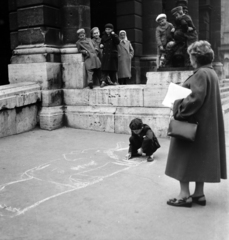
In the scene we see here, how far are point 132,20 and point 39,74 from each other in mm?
6495

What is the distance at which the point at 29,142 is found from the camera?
7070mm

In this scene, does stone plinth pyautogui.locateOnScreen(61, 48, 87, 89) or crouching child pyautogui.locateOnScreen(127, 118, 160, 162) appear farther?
stone plinth pyautogui.locateOnScreen(61, 48, 87, 89)

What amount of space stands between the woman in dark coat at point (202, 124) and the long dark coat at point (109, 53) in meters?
5.49

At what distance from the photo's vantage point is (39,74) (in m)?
8.52

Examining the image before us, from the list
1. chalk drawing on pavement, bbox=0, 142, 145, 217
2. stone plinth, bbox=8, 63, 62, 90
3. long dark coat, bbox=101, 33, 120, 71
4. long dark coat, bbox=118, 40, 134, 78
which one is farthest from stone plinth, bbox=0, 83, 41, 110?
long dark coat, bbox=118, 40, 134, 78

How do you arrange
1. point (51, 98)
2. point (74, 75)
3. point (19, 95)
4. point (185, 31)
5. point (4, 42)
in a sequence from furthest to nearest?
point (4, 42), point (74, 75), point (51, 98), point (185, 31), point (19, 95)

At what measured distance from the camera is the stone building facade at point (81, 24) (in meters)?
8.73

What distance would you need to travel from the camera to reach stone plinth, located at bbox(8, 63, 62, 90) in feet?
27.7

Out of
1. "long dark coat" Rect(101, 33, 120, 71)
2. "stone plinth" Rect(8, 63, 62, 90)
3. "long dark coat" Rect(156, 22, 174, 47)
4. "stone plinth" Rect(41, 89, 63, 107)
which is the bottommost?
"stone plinth" Rect(41, 89, 63, 107)

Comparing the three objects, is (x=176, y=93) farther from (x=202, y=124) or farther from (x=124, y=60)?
(x=124, y=60)

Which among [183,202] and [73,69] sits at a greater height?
[73,69]

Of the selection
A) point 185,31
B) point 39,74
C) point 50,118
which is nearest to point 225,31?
point 185,31

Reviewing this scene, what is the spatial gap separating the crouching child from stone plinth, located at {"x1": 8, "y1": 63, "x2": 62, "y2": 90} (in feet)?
12.0

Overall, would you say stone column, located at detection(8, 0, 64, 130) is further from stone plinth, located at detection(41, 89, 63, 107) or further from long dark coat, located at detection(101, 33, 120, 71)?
long dark coat, located at detection(101, 33, 120, 71)
